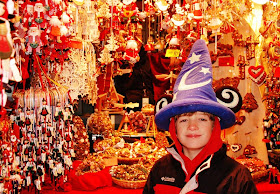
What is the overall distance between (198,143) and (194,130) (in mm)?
63

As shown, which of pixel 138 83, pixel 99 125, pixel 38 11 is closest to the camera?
pixel 38 11

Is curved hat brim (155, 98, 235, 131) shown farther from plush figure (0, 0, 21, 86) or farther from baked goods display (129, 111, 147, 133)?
baked goods display (129, 111, 147, 133)

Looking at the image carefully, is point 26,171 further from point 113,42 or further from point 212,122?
point 113,42

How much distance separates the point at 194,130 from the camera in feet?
5.38

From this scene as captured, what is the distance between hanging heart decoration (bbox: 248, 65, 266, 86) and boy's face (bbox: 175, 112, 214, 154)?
9.14 ft

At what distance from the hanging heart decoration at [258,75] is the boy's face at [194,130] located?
2.78m

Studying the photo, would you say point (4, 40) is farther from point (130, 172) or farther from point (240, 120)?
point (240, 120)

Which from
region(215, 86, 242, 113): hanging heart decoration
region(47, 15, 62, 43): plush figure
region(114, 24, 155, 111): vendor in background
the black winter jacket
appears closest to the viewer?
the black winter jacket

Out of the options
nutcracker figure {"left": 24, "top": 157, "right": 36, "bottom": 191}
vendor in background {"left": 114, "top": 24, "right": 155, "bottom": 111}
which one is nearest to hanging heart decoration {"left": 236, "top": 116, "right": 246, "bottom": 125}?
nutcracker figure {"left": 24, "top": 157, "right": 36, "bottom": 191}

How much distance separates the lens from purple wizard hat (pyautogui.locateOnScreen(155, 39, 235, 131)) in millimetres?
1602

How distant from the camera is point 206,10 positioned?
11.4ft

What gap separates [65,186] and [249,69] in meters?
2.62

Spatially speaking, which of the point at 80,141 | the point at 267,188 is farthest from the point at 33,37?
the point at 267,188

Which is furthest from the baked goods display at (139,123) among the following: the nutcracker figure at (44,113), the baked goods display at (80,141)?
the nutcracker figure at (44,113)
